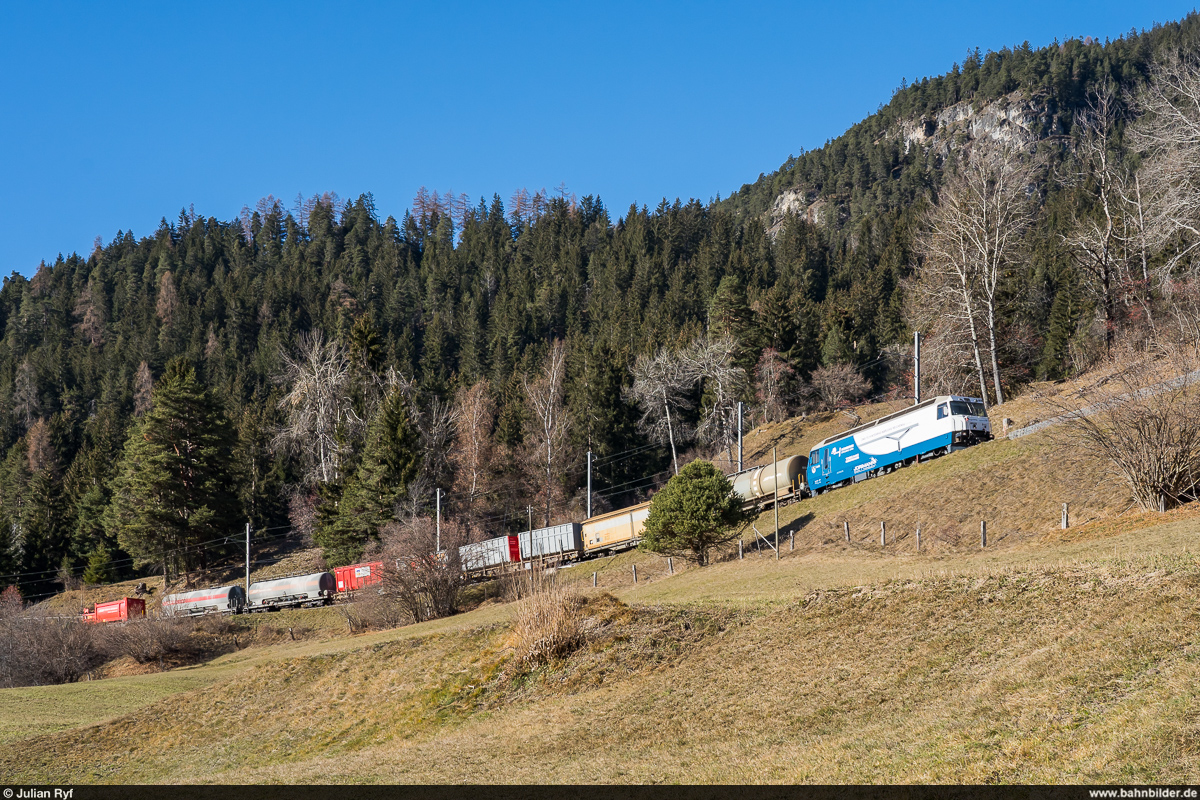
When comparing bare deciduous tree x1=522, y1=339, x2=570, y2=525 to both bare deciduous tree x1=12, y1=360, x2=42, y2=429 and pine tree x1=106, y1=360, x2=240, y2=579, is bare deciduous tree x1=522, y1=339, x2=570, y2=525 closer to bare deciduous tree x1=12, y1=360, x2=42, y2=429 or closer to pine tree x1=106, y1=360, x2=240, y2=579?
pine tree x1=106, y1=360, x2=240, y2=579

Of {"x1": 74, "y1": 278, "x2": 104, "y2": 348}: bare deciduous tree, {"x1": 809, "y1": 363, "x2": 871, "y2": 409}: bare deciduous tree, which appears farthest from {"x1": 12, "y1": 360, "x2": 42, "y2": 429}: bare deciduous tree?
{"x1": 809, "y1": 363, "x2": 871, "y2": 409}: bare deciduous tree

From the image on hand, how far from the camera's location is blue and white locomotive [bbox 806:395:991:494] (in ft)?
130

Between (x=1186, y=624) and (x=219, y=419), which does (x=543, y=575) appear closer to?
(x=1186, y=624)

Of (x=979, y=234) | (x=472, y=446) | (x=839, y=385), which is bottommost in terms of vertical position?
(x=472, y=446)

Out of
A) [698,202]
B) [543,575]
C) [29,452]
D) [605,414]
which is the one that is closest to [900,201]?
[698,202]

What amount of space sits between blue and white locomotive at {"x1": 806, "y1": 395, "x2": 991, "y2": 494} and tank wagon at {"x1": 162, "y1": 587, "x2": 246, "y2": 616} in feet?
130

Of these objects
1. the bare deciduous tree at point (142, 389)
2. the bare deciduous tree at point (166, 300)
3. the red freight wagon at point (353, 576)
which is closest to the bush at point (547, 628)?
the red freight wagon at point (353, 576)

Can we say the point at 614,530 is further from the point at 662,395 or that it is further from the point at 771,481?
the point at 662,395

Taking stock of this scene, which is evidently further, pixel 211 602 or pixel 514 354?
pixel 514 354

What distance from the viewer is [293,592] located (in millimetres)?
55938

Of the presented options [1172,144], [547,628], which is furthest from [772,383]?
[547,628]

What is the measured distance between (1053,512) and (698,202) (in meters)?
142

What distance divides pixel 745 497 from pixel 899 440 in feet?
33.5

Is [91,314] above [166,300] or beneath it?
above
